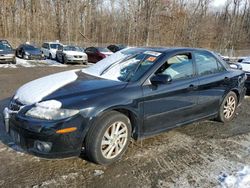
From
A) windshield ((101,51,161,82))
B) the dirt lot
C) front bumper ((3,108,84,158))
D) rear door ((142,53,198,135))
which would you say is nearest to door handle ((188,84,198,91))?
rear door ((142,53,198,135))

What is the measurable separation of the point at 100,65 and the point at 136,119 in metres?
1.37

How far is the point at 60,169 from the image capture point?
3.22 metres

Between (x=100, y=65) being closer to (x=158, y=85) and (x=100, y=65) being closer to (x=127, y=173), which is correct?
(x=158, y=85)

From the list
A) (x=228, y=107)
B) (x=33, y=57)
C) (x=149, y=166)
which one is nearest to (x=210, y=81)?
(x=228, y=107)

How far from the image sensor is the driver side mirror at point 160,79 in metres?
3.61

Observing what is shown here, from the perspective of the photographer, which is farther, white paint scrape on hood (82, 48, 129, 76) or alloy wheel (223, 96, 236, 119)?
alloy wheel (223, 96, 236, 119)

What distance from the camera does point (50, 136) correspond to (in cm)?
293

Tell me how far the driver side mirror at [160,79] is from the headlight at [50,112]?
1.23m

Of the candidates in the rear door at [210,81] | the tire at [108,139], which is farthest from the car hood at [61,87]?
the rear door at [210,81]

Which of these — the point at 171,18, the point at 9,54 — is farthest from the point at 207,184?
the point at 171,18

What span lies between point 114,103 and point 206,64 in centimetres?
221

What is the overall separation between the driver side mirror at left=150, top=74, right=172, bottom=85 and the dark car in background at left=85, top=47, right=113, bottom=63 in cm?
1640

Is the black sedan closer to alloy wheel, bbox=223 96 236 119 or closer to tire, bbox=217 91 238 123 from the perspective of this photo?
tire, bbox=217 91 238 123

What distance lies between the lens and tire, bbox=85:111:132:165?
10.3 feet
